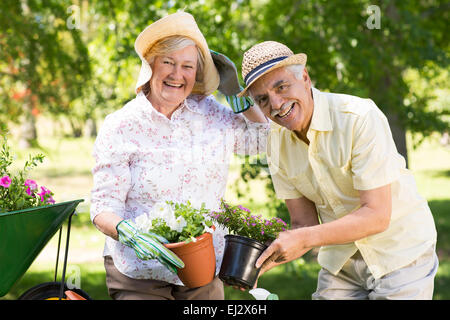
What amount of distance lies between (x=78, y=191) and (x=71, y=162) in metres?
5.52

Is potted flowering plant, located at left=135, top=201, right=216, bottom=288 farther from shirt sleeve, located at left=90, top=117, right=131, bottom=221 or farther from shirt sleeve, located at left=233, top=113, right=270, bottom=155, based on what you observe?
shirt sleeve, located at left=233, top=113, right=270, bottom=155

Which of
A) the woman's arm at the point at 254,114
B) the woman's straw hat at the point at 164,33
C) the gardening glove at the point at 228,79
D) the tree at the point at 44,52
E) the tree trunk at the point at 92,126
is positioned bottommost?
the woman's arm at the point at 254,114

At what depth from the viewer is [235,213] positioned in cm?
228

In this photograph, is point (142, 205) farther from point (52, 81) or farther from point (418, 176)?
point (418, 176)

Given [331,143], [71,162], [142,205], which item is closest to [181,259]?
[142,205]

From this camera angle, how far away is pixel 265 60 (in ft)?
7.14

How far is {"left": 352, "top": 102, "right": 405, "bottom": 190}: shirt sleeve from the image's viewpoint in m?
2.13

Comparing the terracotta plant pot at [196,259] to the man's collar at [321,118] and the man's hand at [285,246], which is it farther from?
the man's collar at [321,118]

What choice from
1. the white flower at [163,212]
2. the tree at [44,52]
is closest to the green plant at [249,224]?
the white flower at [163,212]

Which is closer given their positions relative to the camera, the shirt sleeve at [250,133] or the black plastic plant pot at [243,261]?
the black plastic plant pot at [243,261]

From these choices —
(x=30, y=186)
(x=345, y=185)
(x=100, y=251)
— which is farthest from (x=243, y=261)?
(x=100, y=251)

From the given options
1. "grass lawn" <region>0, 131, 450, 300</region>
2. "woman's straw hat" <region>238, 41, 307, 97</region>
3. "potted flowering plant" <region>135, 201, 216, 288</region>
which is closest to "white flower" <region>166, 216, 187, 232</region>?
"potted flowering plant" <region>135, 201, 216, 288</region>

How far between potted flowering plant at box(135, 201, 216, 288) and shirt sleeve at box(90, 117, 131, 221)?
0.27m

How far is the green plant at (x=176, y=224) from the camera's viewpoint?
213 centimetres
